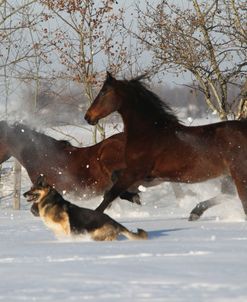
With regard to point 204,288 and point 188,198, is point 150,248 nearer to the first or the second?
point 204,288

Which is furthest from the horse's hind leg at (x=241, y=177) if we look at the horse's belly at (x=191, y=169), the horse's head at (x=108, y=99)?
the horse's head at (x=108, y=99)

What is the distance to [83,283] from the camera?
4977 mm

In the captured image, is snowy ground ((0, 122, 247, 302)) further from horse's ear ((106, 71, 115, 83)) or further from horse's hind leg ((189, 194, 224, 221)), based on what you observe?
horse's ear ((106, 71, 115, 83))

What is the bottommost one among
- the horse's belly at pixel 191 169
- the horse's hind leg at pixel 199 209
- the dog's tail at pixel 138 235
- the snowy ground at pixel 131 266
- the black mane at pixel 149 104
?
the snowy ground at pixel 131 266

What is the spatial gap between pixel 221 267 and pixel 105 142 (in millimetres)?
7262

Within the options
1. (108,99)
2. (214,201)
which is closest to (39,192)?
(108,99)

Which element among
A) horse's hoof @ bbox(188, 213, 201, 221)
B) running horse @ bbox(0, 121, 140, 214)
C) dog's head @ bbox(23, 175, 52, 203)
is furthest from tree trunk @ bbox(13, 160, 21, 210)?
dog's head @ bbox(23, 175, 52, 203)

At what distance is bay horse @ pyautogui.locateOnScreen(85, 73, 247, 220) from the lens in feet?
34.7

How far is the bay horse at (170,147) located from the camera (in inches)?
416

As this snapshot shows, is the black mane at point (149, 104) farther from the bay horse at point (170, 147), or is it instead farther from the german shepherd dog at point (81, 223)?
the german shepherd dog at point (81, 223)

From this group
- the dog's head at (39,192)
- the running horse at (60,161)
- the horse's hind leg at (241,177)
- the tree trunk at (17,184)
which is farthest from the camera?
the tree trunk at (17,184)

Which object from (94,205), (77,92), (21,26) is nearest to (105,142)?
(94,205)

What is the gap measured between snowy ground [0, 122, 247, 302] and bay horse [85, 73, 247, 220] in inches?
49.8

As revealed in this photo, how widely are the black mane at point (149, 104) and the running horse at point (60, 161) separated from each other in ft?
6.42
